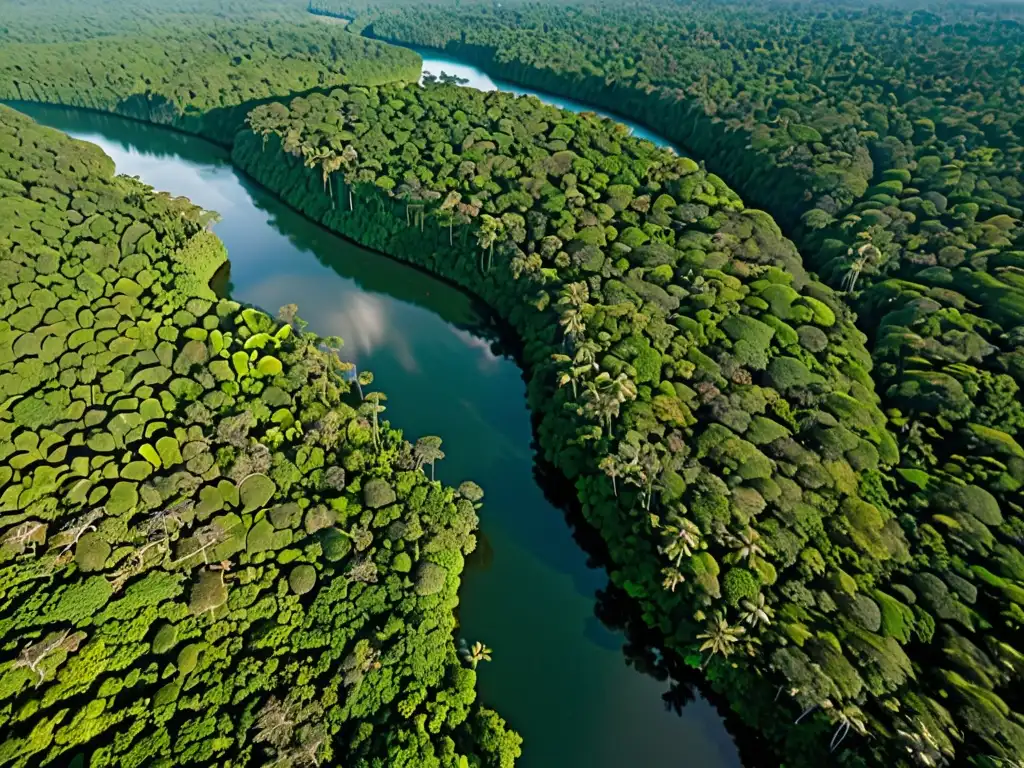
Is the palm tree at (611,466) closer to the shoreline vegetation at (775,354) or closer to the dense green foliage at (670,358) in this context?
the dense green foliage at (670,358)

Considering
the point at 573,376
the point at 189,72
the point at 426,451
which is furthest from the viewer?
the point at 189,72

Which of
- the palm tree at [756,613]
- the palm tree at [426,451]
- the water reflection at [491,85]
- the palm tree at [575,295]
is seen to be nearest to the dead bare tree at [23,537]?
the palm tree at [426,451]

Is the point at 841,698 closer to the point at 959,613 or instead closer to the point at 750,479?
the point at 959,613

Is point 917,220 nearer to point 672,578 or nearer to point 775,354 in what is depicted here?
point 775,354

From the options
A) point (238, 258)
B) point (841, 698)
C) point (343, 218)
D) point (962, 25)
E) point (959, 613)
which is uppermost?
point (962, 25)

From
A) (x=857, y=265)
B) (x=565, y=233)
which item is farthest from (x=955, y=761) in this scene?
(x=565, y=233)

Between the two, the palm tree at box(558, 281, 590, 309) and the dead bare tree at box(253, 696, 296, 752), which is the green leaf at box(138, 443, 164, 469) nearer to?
the dead bare tree at box(253, 696, 296, 752)

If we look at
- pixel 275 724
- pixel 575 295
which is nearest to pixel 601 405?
pixel 575 295

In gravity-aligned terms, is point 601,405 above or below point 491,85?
above
